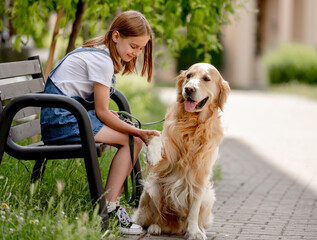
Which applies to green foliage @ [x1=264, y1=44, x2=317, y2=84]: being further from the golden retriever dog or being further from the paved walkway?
the golden retriever dog

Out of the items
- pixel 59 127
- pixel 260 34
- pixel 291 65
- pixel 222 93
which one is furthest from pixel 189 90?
pixel 260 34

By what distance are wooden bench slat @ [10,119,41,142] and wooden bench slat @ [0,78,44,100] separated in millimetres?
239

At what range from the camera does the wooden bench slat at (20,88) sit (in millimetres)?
4336

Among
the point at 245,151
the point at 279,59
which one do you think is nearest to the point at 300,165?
the point at 245,151

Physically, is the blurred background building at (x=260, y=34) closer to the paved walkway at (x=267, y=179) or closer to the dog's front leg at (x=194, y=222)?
the paved walkway at (x=267, y=179)

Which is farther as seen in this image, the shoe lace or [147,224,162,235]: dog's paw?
[147,224,162,235]: dog's paw

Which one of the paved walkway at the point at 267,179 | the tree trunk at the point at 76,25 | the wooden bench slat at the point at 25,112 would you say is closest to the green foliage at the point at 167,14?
the tree trunk at the point at 76,25

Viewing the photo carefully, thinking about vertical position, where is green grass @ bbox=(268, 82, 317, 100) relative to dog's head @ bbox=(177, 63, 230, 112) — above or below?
below

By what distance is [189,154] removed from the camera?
435cm

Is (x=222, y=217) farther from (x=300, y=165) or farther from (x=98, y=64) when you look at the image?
(x=300, y=165)

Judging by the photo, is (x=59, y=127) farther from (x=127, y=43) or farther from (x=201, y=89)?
(x=201, y=89)

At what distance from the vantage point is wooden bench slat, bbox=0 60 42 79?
4344 millimetres

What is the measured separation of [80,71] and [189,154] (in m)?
1.00

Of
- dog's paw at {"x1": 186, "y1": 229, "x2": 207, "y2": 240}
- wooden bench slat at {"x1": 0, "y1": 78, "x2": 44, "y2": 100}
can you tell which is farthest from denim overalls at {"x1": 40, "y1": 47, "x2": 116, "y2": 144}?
dog's paw at {"x1": 186, "y1": 229, "x2": 207, "y2": 240}
